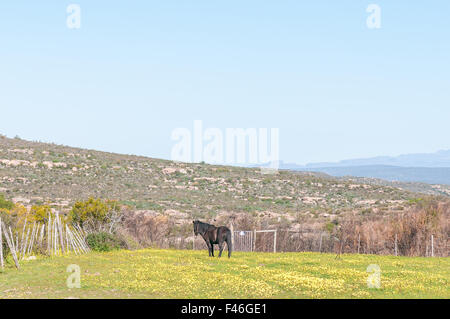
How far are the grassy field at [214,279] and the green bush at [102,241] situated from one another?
14.7ft

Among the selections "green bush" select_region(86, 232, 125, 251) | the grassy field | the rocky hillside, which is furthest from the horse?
the rocky hillside

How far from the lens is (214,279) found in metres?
16.4

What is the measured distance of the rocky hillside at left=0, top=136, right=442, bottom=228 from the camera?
50078 mm

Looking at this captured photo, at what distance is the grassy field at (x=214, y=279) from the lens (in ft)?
46.4

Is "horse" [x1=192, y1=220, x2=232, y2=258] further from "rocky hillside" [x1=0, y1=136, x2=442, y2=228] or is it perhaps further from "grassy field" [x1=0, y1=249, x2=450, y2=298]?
"rocky hillside" [x1=0, y1=136, x2=442, y2=228]

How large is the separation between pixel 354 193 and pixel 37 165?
1586 inches

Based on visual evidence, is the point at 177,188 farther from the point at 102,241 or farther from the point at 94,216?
the point at 102,241

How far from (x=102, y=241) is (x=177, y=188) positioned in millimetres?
37059

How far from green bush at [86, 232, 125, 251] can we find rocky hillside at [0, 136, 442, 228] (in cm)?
1646

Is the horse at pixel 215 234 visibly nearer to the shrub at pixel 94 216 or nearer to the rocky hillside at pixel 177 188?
the shrub at pixel 94 216

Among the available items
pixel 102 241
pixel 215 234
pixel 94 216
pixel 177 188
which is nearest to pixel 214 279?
pixel 215 234

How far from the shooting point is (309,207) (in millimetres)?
56531

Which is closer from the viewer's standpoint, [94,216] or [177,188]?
[94,216]
